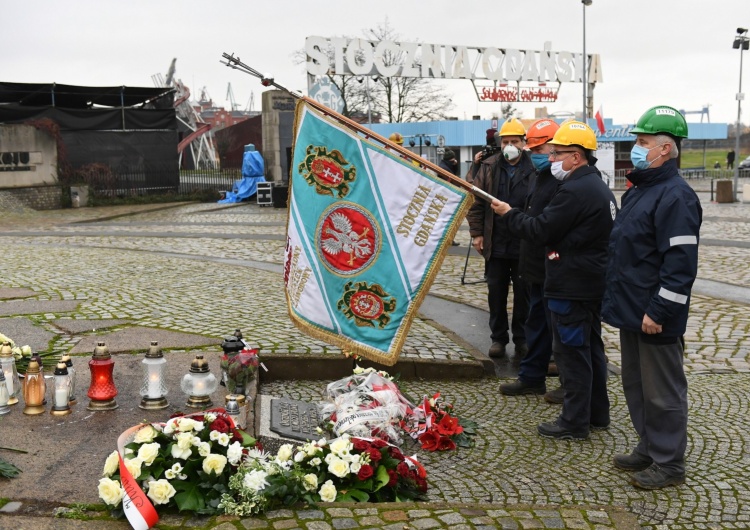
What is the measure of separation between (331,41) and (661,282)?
3092 cm

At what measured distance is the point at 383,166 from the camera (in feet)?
19.5

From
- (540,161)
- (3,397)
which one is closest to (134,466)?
(3,397)

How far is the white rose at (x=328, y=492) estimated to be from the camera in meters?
4.28

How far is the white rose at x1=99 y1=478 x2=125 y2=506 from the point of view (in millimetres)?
4047

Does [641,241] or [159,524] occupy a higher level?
[641,241]

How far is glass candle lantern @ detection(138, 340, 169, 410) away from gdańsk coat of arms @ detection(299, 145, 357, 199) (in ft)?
5.22

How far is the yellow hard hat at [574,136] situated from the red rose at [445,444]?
2.02 metres

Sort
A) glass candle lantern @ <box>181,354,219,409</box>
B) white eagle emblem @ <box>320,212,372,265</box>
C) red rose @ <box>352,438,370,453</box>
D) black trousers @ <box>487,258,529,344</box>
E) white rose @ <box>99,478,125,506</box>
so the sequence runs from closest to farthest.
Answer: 1. white rose @ <box>99,478,125,506</box>
2. red rose @ <box>352,438,370,453</box>
3. glass candle lantern @ <box>181,354,219,409</box>
4. white eagle emblem @ <box>320,212,372,265</box>
5. black trousers @ <box>487,258,529,344</box>

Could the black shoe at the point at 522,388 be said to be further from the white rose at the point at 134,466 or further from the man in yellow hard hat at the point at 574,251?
the white rose at the point at 134,466

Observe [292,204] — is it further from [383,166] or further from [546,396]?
[546,396]

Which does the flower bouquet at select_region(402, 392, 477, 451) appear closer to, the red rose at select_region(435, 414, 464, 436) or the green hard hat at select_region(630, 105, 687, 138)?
the red rose at select_region(435, 414, 464, 436)

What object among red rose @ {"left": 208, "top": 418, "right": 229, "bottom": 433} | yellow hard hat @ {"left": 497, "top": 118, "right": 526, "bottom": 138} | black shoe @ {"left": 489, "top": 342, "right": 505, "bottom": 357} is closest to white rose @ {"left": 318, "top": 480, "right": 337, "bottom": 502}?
red rose @ {"left": 208, "top": 418, "right": 229, "bottom": 433}

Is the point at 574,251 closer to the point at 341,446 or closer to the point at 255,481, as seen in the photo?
the point at 341,446

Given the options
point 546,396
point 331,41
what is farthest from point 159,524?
point 331,41
